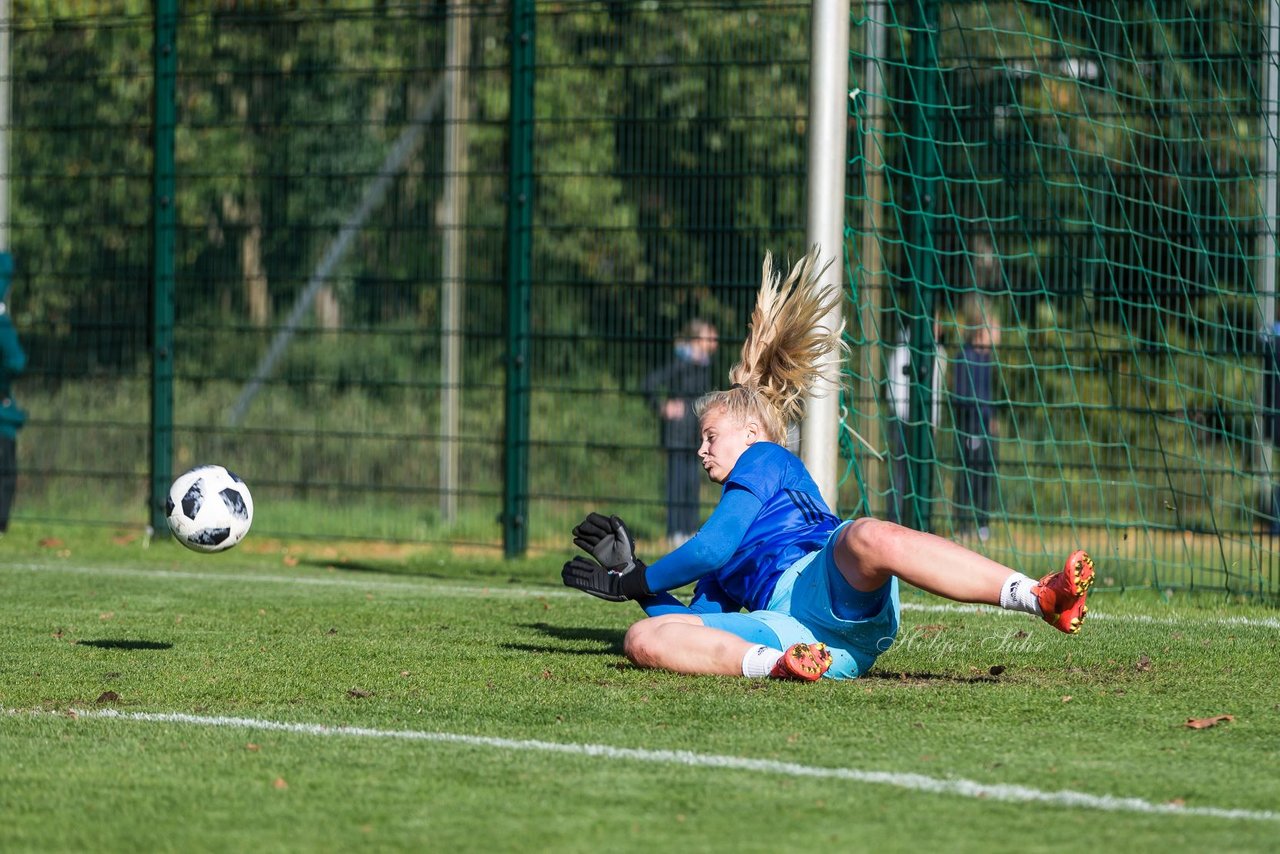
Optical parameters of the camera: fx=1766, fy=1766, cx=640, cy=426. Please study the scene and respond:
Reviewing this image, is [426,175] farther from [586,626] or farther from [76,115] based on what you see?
[586,626]

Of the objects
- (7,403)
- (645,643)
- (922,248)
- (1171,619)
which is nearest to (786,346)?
(645,643)

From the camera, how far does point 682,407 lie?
1184 cm

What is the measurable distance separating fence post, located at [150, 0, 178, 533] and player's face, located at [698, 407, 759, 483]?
7.04 metres

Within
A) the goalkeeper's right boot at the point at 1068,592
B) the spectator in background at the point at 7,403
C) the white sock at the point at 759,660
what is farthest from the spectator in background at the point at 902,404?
the spectator in background at the point at 7,403

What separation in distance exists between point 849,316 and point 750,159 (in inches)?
61.1

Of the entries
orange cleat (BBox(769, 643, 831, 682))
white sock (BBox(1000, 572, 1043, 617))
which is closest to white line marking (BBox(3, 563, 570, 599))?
orange cleat (BBox(769, 643, 831, 682))

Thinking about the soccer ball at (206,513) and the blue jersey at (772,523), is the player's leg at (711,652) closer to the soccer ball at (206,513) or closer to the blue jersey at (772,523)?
the blue jersey at (772,523)

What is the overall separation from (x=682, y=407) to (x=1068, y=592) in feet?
21.7

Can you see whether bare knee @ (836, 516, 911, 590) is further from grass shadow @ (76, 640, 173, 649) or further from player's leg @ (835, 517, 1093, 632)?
grass shadow @ (76, 640, 173, 649)

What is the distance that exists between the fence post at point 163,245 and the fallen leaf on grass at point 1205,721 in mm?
8765

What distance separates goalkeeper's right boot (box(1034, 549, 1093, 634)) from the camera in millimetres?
5336

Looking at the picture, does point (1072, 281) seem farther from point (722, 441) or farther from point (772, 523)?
point (772, 523)

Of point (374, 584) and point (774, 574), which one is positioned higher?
point (774, 574)

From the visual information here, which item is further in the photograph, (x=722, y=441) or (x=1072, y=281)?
(x=1072, y=281)
